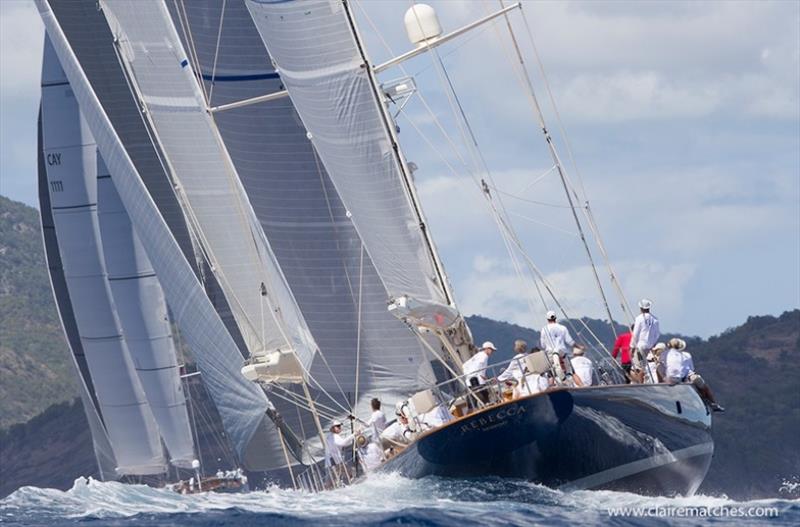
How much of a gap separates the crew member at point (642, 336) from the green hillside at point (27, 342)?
7126cm

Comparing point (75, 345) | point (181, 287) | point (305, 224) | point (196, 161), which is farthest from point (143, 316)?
point (305, 224)

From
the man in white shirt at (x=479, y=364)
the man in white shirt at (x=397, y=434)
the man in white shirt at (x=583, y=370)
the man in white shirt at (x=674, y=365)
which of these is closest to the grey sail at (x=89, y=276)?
the man in white shirt at (x=397, y=434)

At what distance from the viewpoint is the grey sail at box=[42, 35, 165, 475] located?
36.5 meters

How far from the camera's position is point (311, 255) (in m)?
26.8

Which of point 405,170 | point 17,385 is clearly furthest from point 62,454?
point 405,170

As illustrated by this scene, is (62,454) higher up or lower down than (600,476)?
higher up

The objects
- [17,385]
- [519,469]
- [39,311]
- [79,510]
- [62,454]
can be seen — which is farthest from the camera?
[39,311]

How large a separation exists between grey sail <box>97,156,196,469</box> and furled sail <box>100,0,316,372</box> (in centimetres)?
709

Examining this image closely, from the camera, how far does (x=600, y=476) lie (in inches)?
891

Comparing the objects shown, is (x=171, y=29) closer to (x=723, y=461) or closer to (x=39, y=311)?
(x=723, y=461)

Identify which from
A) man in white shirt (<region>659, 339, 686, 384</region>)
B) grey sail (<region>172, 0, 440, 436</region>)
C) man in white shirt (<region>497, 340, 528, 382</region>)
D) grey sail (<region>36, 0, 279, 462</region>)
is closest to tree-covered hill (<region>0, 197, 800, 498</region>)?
grey sail (<region>36, 0, 279, 462</region>)

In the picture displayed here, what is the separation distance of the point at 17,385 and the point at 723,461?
52171mm

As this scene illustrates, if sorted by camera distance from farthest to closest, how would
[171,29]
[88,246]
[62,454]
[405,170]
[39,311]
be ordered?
[39,311]
[62,454]
[88,246]
[171,29]
[405,170]

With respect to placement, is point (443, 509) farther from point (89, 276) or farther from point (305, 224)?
point (89, 276)
